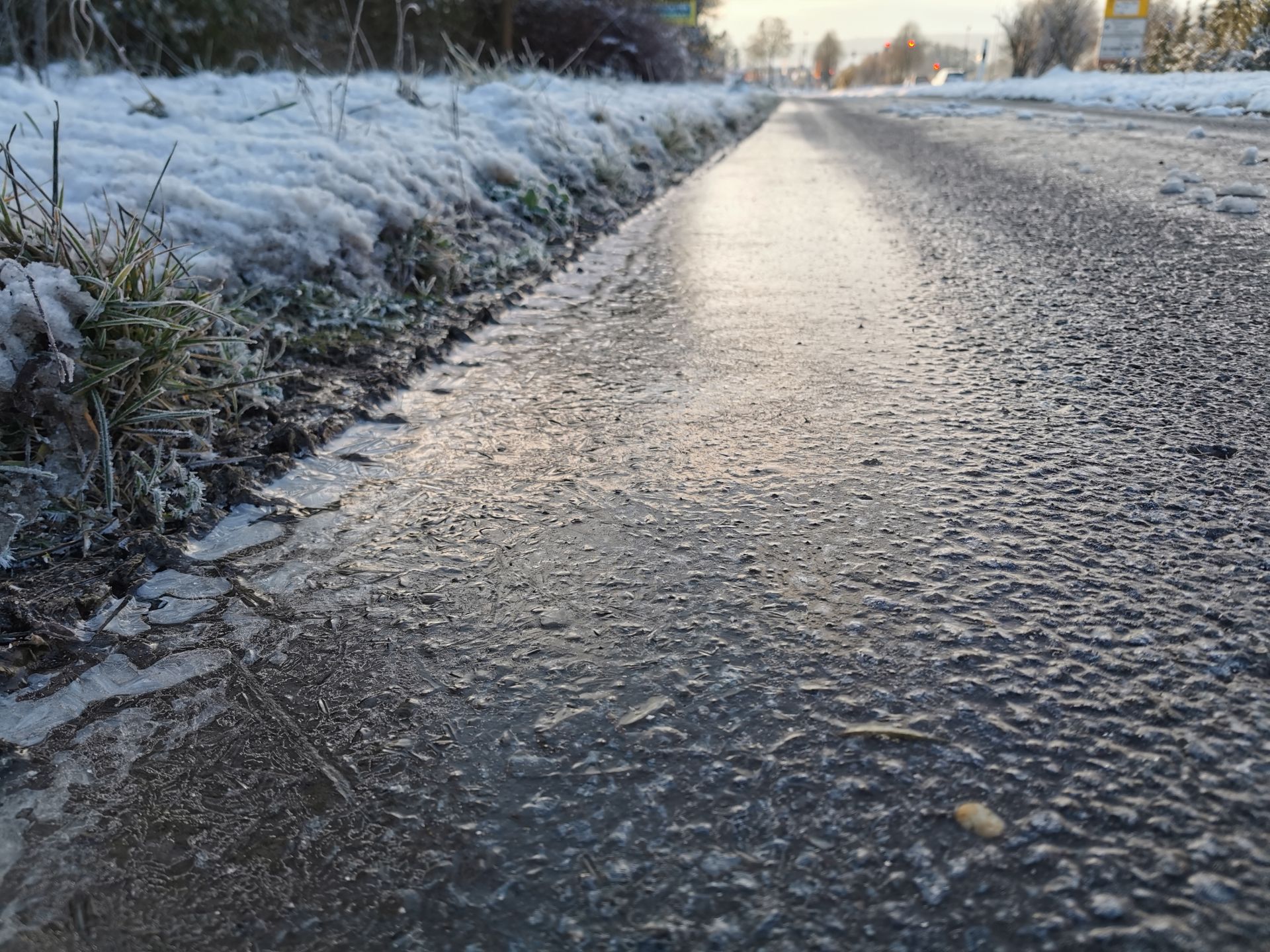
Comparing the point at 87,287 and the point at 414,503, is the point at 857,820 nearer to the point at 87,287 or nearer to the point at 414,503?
the point at 414,503

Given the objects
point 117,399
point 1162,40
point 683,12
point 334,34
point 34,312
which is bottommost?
point 117,399

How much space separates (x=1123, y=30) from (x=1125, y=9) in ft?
1.83

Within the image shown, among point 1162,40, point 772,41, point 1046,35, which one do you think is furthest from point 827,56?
point 1162,40

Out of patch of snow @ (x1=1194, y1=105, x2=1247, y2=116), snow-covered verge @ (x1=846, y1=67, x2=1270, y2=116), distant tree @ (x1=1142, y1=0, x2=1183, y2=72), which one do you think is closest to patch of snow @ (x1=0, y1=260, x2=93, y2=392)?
snow-covered verge @ (x1=846, y1=67, x2=1270, y2=116)

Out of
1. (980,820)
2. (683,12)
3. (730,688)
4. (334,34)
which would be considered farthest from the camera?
(683,12)

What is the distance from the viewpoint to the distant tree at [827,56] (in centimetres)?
9988

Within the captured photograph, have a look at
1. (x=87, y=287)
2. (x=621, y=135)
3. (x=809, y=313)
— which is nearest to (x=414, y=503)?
(x=87, y=287)

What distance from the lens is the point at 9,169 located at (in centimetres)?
170

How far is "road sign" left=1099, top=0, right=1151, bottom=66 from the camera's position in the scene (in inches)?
886

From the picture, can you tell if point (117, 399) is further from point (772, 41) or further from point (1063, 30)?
point (772, 41)

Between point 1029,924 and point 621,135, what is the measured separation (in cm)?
669

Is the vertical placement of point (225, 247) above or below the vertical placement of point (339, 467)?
above

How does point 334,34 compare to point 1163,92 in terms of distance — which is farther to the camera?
point 1163,92

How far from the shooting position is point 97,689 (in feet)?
3.85
